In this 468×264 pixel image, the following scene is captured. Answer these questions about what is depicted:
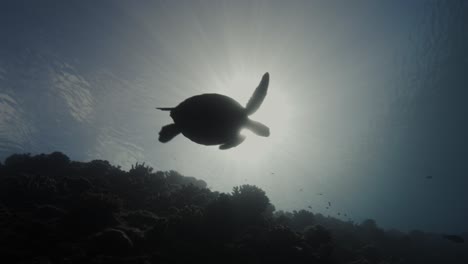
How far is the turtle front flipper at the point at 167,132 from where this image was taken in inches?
156

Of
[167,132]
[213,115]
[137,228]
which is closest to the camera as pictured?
[213,115]

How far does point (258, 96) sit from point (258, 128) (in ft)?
2.21

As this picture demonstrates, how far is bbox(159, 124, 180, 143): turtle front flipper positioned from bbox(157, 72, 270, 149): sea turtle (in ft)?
0.07

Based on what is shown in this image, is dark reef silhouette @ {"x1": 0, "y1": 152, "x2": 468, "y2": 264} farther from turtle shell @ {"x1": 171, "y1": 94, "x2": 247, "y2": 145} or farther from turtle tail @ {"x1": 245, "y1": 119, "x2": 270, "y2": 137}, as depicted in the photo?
turtle tail @ {"x1": 245, "y1": 119, "x2": 270, "y2": 137}

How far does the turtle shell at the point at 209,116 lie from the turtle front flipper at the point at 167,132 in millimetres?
199

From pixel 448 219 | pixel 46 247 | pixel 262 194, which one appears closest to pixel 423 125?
pixel 262 194

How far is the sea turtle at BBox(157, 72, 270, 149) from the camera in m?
3.62

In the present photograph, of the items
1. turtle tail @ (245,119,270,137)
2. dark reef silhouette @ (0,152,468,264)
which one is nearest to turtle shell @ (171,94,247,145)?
turtle tail @ (245,119,270,137)

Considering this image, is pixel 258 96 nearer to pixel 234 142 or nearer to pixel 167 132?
pixel 234 142

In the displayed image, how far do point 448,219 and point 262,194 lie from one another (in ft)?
779

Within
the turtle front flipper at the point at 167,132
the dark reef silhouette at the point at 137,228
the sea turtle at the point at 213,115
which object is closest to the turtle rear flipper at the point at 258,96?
the sea turtle at the point at 213,115

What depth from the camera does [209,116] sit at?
362 centimetres

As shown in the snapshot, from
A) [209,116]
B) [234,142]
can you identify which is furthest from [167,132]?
[234,142]

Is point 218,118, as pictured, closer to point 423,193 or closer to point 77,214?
point 77,214
